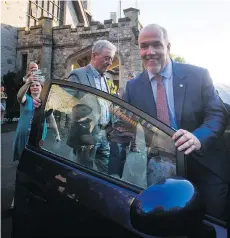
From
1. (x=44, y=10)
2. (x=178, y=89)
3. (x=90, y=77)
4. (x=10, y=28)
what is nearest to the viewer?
(x=178, y=89)

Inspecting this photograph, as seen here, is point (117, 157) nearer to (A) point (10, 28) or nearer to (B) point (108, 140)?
(B) point (108, 140)

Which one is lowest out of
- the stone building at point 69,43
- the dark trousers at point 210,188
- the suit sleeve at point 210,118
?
the dark trousers at point 210,188

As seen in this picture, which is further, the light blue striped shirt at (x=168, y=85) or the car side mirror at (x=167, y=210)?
the light blue striped shirt at (x=168, y=85)

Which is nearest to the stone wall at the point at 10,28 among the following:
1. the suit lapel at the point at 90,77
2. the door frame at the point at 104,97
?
the suit lapel at the point at 90,77

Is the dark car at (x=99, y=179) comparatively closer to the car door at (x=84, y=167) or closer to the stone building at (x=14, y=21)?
the car door at (x=84, y=167)

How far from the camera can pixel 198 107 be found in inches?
67.5

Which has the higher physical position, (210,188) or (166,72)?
(166,72)

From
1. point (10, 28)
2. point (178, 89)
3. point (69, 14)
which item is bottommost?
point (178, 89)

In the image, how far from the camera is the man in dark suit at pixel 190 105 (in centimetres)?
145

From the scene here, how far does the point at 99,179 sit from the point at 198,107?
0.78 m

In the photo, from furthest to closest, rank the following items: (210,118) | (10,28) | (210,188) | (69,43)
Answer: (10,28)
(69,43)
(210,118)
(210,188)

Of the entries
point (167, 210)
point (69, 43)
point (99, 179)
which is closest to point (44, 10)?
point (69, 43)

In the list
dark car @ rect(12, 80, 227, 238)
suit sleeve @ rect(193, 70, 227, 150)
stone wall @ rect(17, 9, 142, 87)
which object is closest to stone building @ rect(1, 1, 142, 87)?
stone wall @ rect(17, 9, 142, 87)

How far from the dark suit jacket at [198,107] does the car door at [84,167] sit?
0.88ft
